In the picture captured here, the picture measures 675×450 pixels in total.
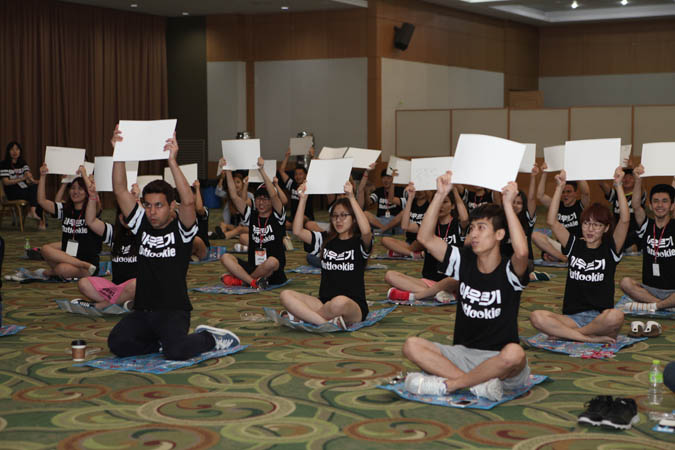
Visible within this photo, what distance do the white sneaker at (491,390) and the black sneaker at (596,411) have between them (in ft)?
1.25

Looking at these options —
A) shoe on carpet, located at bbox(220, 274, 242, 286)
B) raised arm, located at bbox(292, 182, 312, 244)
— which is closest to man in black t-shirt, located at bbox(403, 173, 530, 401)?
raised arm, located at bbox(292, 182, 312, 244)

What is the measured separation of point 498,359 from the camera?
3828 mm

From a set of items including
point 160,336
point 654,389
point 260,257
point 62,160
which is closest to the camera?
point 654,389

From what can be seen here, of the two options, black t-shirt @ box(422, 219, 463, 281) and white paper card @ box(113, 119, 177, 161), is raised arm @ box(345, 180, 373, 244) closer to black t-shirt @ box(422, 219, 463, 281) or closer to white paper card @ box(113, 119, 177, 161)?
white paper card @ box(113, 119, 177, 161)

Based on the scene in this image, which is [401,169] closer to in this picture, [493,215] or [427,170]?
[427,170]

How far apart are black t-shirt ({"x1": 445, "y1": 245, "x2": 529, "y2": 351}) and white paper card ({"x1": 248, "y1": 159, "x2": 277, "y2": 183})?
15.8 feet

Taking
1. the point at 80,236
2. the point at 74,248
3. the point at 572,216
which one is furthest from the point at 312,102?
the point at 74,248

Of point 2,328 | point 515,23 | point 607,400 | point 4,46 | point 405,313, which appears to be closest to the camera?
point 607,400

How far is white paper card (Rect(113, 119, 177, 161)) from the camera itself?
487cm

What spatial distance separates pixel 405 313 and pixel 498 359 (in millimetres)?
2560

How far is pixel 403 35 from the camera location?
16.6 meters

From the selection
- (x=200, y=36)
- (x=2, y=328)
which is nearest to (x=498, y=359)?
(x=2, y=328)

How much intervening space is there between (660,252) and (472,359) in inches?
109

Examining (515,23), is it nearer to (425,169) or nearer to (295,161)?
(295,161)
